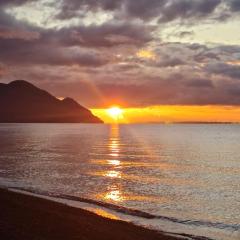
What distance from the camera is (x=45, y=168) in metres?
68.0

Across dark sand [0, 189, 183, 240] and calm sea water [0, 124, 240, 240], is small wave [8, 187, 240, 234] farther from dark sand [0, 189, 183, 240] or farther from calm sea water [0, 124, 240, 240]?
dark sand [0, 189, 183, 240]

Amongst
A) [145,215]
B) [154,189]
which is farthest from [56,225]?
[154,189]

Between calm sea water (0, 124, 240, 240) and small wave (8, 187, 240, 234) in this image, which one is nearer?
small wave (8, 187, 240, 234)

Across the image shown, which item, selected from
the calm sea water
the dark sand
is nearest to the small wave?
the calm sea water

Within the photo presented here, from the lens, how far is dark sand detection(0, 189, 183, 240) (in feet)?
66.6

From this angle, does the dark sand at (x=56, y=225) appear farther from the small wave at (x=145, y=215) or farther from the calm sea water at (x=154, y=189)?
the small wave at (x=145, y=215)

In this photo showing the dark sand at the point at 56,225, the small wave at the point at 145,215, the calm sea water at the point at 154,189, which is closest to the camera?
the dark sand at the point at 56,225

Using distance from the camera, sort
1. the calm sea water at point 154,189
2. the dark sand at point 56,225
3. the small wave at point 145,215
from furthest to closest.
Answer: the calm sea water at point 154,189 → the small wave at point 145,215 → the dark sand at point 56,225

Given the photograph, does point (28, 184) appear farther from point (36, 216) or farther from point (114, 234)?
point (114, 234)

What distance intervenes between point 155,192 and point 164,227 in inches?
638

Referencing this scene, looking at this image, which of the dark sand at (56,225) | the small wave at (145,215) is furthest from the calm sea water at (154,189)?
the dark sand at (56,225)

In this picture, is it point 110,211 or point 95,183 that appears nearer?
point 110,211

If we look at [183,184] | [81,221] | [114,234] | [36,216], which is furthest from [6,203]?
[183,184]

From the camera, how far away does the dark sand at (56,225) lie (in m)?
20.3
